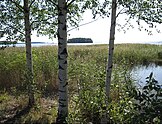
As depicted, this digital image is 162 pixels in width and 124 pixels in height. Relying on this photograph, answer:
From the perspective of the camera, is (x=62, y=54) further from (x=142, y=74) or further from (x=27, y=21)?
(x=142, y=74)

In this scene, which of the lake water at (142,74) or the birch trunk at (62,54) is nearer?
the birch trunk at (62,54)

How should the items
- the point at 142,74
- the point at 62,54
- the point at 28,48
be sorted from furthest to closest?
1. the point at 142,74
2. the point at 28,48
3. the point at 62,54

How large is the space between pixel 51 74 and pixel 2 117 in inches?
155

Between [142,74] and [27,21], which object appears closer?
[27,21]

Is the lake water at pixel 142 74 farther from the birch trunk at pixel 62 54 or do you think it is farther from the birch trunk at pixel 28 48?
the birch trunk at pixel 62 54

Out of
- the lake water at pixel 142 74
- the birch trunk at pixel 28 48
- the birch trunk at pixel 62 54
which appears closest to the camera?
the birch trunk at pixel 62 54

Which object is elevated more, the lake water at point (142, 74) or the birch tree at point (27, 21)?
the birch tree at point (27, 21)

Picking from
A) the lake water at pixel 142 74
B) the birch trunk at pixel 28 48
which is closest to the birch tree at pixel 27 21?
the birch trunk at pixel 28 48

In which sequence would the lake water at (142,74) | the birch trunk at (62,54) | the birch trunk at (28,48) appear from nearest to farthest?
the birch trunk at (62,54)
the birch trunk at (28,48)
the lake water at (142,74)

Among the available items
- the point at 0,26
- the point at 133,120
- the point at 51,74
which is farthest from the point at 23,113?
the point at 133,120

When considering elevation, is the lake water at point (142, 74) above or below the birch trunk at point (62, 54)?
below

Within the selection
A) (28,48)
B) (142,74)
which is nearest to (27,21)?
(28,48)

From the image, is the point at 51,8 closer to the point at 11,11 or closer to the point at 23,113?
the point at 11,11

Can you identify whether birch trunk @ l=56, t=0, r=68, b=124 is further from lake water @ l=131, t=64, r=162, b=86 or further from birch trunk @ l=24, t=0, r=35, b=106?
lake water @ l=131, t=64, r=162, b=86
